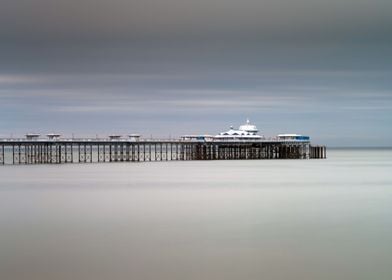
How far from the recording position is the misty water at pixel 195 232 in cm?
1855

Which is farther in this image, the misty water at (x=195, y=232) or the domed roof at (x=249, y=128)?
the domed roof at (x=249, y=128)

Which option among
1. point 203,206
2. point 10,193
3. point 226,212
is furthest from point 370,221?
point 10,193

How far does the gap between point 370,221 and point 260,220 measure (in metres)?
3.98

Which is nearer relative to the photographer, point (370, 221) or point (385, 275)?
point (385, 275)

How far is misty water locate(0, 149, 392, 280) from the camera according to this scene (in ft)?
60.8

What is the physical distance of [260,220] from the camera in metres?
26.8

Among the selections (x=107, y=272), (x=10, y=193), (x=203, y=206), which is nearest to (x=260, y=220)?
(x=203, y=206)

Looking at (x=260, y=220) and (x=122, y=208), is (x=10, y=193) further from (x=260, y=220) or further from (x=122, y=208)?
(x=260, y=220)

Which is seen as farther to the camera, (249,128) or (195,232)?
(249,128)

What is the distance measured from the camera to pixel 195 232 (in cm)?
2412

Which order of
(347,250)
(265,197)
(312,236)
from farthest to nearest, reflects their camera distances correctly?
1. (265,197)
2. (312,236)
3. (347,250)

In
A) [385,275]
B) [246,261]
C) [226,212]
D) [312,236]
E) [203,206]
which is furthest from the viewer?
[203,206]

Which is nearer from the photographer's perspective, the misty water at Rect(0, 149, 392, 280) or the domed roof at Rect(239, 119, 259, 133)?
the misty water at Rect(0, 149, 392, 280)

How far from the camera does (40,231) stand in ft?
79.4
